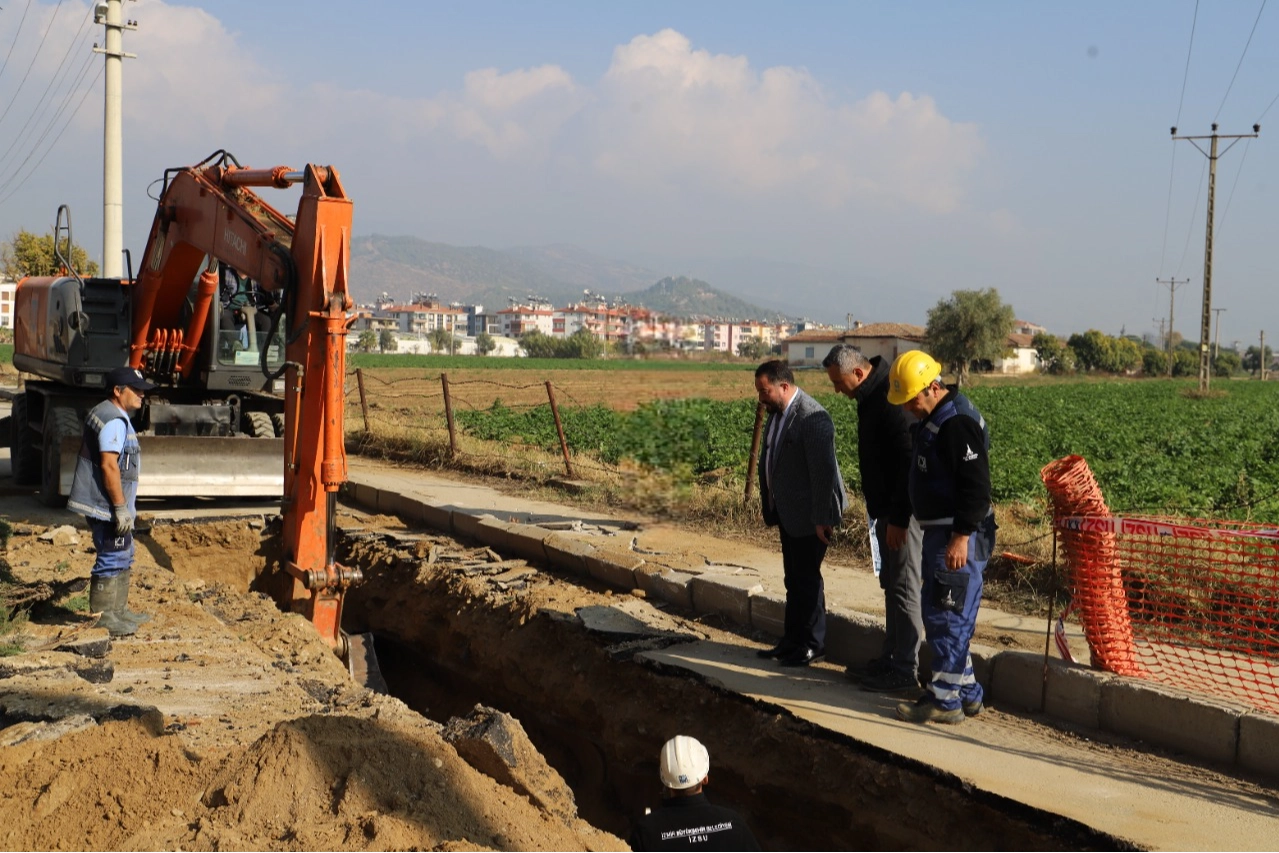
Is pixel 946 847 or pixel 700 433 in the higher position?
pixel 700 433

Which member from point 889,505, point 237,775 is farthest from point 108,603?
point 889,505

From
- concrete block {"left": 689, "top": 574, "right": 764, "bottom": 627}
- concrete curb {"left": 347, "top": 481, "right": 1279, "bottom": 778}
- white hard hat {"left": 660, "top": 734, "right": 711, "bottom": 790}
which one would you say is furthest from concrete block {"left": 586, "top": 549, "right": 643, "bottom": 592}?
white hard hat {"left": 660, "top": 734, "right": 711, "bottom": 790}

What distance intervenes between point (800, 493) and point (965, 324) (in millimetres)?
62856

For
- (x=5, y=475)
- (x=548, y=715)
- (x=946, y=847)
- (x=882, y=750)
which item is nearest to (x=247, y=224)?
(x=548, y=715)

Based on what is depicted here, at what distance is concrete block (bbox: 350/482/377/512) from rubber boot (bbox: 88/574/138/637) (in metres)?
5.72

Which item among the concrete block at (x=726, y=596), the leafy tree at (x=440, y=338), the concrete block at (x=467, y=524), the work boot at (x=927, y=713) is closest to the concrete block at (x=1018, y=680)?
the work boot at (x=927, y=713)

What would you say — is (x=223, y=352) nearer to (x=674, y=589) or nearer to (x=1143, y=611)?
(x=674, y=589)

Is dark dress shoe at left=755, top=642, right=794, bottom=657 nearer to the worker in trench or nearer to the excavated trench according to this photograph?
the excavated trench

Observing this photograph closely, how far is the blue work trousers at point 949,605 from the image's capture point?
5.47 metres

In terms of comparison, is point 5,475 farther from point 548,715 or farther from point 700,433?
point 548,715

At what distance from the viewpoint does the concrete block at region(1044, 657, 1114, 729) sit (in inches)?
225

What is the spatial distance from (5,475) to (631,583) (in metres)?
10.7

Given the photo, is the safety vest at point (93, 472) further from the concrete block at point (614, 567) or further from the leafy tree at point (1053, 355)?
the leafy tree at point (1053, 355)

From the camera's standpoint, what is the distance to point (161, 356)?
459 inches
